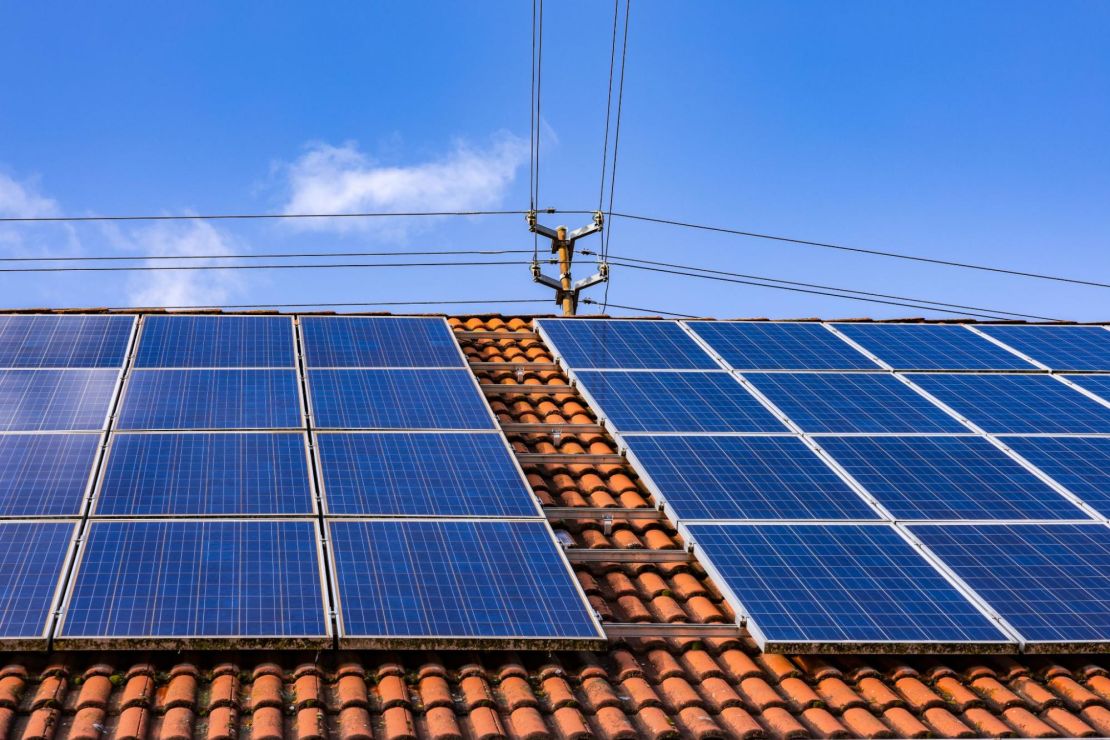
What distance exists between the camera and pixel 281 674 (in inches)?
304

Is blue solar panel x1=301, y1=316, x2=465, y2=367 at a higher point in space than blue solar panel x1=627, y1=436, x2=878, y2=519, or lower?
higher

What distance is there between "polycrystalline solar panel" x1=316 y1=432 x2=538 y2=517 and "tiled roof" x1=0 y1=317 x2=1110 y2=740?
97 centimetres

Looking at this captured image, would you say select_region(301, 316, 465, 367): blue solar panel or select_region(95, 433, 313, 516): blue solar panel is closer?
select_region(95, 433, 313, 516): blue solar panel

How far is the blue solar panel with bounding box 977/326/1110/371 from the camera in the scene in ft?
46.4

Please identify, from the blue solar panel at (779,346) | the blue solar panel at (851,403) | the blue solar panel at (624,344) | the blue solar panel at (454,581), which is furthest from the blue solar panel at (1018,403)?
the blue solar panel at (454,581)

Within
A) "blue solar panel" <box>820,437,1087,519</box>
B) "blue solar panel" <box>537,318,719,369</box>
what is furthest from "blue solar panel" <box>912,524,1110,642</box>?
"blue solar panel" <box>537,318,719,369</box>

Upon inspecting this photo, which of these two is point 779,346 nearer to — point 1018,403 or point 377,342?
point 1018,403

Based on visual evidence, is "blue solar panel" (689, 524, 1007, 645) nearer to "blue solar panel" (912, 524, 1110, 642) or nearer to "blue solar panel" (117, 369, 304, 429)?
"blue solar panel" (912, 524, 1110, 642)

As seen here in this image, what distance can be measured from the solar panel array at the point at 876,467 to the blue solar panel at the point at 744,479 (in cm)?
2

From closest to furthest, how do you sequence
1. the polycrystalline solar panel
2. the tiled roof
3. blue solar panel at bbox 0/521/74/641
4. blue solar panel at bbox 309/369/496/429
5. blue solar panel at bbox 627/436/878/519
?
the tiled roof
blue solar panel at bbox 0/521/74/641
the polycrystalline solar panel
blue solar panel at bbox 627/436/878/519
blue solar panel at bbox 309/369/496/429

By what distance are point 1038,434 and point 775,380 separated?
262 cm

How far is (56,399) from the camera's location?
35.4 ft

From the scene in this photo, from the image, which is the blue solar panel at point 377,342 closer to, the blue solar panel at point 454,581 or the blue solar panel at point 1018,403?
the blue solar panel at point 454,581

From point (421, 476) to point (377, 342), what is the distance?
11.6 ft
